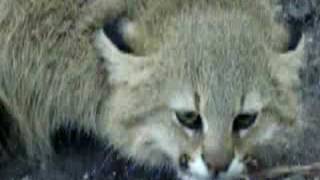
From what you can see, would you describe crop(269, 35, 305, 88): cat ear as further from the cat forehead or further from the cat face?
the cat forehead

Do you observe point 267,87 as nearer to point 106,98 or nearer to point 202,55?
point 202,55

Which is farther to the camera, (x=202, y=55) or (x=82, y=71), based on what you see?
(x=82, y=71)

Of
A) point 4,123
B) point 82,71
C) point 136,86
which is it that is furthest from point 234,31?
point 4,123

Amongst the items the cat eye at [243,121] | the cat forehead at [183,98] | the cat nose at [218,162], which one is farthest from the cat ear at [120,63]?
the cat nose at [218,162]

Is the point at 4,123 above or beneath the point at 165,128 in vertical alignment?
beneath

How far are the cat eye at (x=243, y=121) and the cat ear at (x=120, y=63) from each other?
1.84 feet

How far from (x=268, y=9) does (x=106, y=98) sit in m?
1.04

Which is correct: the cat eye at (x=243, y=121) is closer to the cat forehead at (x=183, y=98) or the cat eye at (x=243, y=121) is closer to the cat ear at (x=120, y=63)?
the cat forehead at (x=183, y=98)

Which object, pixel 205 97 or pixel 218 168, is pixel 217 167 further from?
pixel 205 97

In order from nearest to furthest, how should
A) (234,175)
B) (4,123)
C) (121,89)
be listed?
(234,175), (121,89), (4,123)

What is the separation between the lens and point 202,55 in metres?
5.28

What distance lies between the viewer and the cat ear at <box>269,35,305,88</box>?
5434 millimetres

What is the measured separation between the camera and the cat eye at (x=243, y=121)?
17.1 feet

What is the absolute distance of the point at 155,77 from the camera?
5422 millimetres
